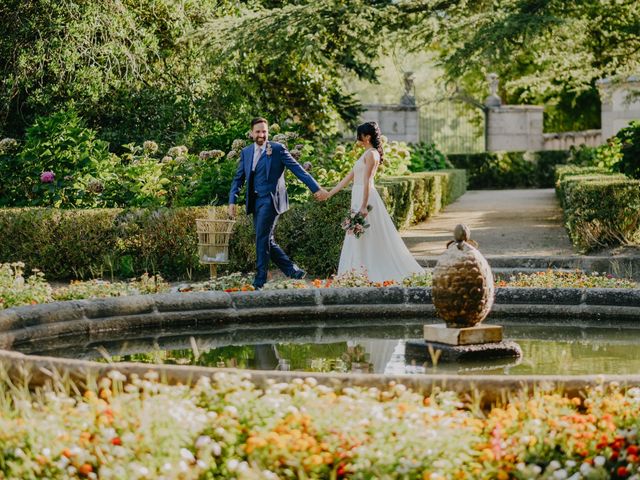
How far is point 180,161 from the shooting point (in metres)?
14.0

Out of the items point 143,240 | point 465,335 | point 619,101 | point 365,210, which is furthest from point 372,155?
point 619,101

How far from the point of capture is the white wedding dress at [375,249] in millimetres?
10500

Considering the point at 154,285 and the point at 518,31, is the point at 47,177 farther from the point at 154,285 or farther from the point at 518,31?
the point at 518,31

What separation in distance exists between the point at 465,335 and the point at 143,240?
6.98m

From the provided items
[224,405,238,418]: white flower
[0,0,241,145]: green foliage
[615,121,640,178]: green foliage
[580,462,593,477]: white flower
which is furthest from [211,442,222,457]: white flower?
[0,0,241,145]: green foliage

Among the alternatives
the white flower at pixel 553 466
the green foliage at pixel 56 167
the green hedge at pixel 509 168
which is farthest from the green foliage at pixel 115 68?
the green hedge at pixel 509 168

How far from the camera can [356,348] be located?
22.2ft

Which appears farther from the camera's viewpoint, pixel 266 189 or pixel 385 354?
pixel 266 189

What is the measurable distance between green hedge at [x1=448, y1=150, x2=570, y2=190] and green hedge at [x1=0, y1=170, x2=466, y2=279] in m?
24.2

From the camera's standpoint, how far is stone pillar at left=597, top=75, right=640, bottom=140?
64.6 feet

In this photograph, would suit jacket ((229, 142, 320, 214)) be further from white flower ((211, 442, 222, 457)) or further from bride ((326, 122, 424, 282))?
white flower ((211, 442, 222, 457))

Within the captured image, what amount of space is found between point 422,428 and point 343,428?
0.30 meters

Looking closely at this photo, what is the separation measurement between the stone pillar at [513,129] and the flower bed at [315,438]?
3401cm

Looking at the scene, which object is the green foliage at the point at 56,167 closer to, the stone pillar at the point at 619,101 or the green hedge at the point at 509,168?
the stone pillar at the point at 619,101
